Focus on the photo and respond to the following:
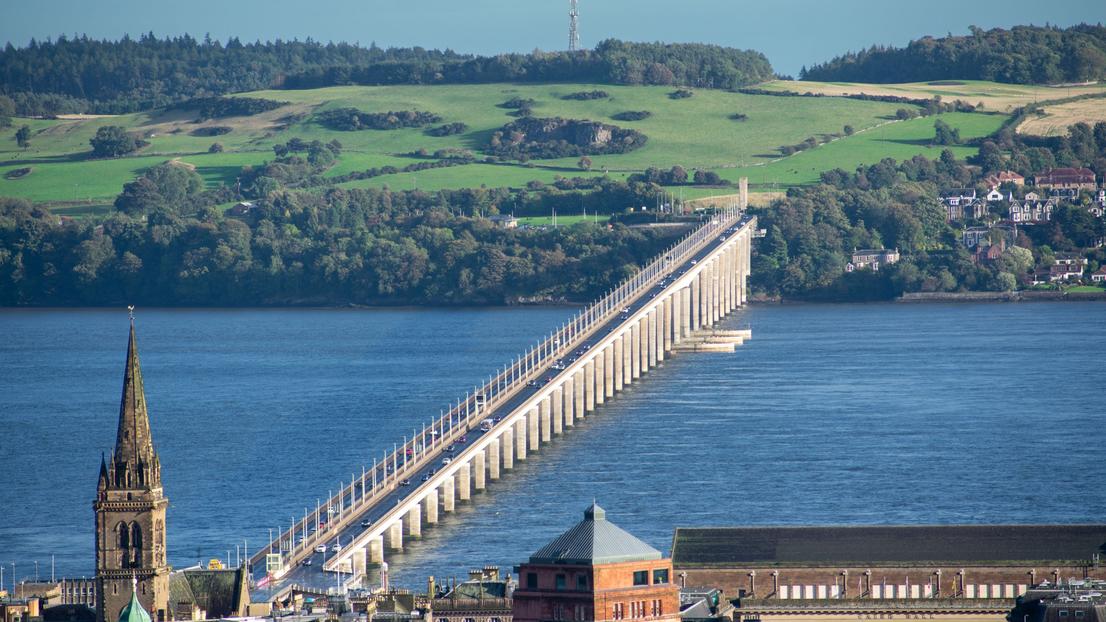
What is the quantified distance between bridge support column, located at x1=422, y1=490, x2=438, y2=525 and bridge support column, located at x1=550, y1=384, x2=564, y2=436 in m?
33.1

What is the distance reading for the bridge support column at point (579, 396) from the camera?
496 ft

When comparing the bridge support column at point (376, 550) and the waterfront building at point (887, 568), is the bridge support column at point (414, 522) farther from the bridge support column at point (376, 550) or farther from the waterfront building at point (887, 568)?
the waterfront building at point (887, 568)

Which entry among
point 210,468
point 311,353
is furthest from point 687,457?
point 311,353

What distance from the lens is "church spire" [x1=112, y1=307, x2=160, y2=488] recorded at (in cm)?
7438

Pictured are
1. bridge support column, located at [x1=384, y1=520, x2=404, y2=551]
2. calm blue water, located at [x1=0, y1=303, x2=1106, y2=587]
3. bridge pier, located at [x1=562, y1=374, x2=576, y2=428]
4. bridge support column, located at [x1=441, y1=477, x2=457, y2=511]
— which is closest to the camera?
bridge support column, located at [x1=384, y1=520, x2=404, y2=551]

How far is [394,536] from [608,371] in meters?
64.6

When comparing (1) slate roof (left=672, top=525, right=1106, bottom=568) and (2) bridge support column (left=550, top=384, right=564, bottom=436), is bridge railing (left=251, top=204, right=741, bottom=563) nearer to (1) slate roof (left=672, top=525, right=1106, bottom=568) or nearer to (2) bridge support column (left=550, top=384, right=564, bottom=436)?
(2) bridge support column (left=550, top=384, right=564, bottom=436)

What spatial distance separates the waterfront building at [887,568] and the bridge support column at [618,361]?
3060 inches

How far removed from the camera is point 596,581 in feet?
186

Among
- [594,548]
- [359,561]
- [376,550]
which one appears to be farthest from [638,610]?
[376,550]

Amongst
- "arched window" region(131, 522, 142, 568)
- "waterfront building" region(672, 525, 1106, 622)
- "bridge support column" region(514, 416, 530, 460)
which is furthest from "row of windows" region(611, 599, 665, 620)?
"bridge support column" region(514, 416, 530, 460)

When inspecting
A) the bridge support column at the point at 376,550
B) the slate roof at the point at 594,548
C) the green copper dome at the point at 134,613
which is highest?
the slate roof at the point at 594,548

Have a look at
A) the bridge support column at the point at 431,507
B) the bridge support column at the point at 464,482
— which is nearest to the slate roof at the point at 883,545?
the bridge support column at the point at 431,507

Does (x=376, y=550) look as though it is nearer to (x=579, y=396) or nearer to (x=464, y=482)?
(x=464, y=482)
